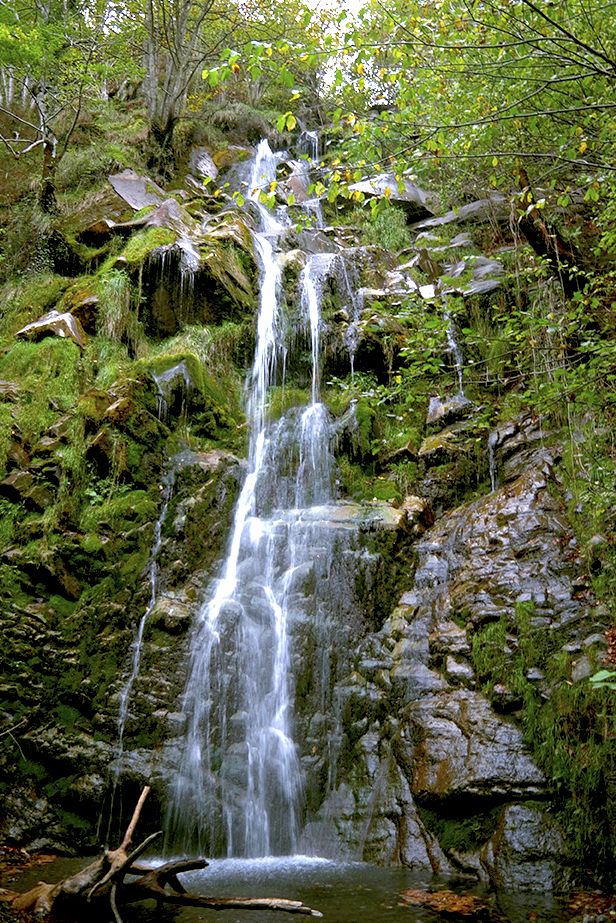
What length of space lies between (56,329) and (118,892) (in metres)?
7.70

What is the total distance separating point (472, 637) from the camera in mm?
6363

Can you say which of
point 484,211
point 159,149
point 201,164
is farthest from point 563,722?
point 201,164

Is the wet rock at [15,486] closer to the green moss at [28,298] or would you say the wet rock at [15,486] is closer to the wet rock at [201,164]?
the green moss at [28,298]

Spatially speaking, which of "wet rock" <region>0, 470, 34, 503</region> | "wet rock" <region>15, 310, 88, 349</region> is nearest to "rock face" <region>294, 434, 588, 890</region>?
"wet rock" <region>0, 470, 34, 503</region>

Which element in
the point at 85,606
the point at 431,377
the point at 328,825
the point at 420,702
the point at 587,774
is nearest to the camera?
the point at 587,774

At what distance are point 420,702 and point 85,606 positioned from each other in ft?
12.6

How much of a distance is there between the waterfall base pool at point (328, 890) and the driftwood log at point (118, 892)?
15cm

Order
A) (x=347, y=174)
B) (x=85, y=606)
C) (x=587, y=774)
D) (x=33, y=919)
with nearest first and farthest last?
(x=33, y=919) < (x=347, y=174) < (x=587, y=774) < (x=85, y=606)

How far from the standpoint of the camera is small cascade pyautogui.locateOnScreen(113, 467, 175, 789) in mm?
6227

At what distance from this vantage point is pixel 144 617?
720cm

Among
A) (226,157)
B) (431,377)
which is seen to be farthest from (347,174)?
(226,157)

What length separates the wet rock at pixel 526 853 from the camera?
4676mm

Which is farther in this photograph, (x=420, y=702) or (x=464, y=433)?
(x=464, y=433)

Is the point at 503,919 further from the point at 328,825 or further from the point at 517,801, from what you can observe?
the point at 328,825
